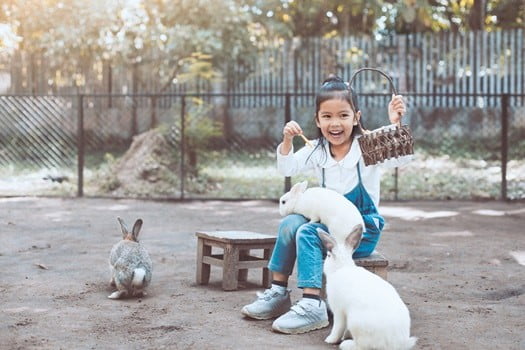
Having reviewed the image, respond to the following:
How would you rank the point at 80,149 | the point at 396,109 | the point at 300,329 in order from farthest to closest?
the point at 80,149, the point at 396,109, the point at 300,329

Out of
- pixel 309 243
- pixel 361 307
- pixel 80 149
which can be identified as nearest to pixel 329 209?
pixel 309 243

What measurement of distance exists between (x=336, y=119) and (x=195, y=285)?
1720mm

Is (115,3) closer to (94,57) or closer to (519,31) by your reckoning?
(94,57)

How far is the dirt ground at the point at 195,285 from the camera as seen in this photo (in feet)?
13.5

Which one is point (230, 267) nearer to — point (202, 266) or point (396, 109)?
point (202, 266)

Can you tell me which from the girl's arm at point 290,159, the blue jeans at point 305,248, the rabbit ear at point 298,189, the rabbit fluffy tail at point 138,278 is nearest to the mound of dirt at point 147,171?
the rabbit fluffy tail at point 138,278

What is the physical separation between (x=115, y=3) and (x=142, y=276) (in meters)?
12.3

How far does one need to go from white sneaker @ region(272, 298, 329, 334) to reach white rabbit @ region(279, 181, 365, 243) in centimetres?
38

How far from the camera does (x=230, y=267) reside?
17.3ft

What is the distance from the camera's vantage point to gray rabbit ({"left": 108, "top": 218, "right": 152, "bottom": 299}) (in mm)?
5020

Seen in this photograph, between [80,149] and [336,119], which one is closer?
[336,119]

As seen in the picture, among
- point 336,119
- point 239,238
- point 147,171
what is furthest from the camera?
point 147,171

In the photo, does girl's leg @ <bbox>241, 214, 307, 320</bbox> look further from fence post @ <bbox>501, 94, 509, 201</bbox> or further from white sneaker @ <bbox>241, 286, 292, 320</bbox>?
fence post @ <bbox>501, 94, 509, 201</bbox>

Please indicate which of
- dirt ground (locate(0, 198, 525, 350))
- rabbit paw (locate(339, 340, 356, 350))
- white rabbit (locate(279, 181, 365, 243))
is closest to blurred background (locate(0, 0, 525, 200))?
dirt ground (locate(0, 198, 525, 350))
